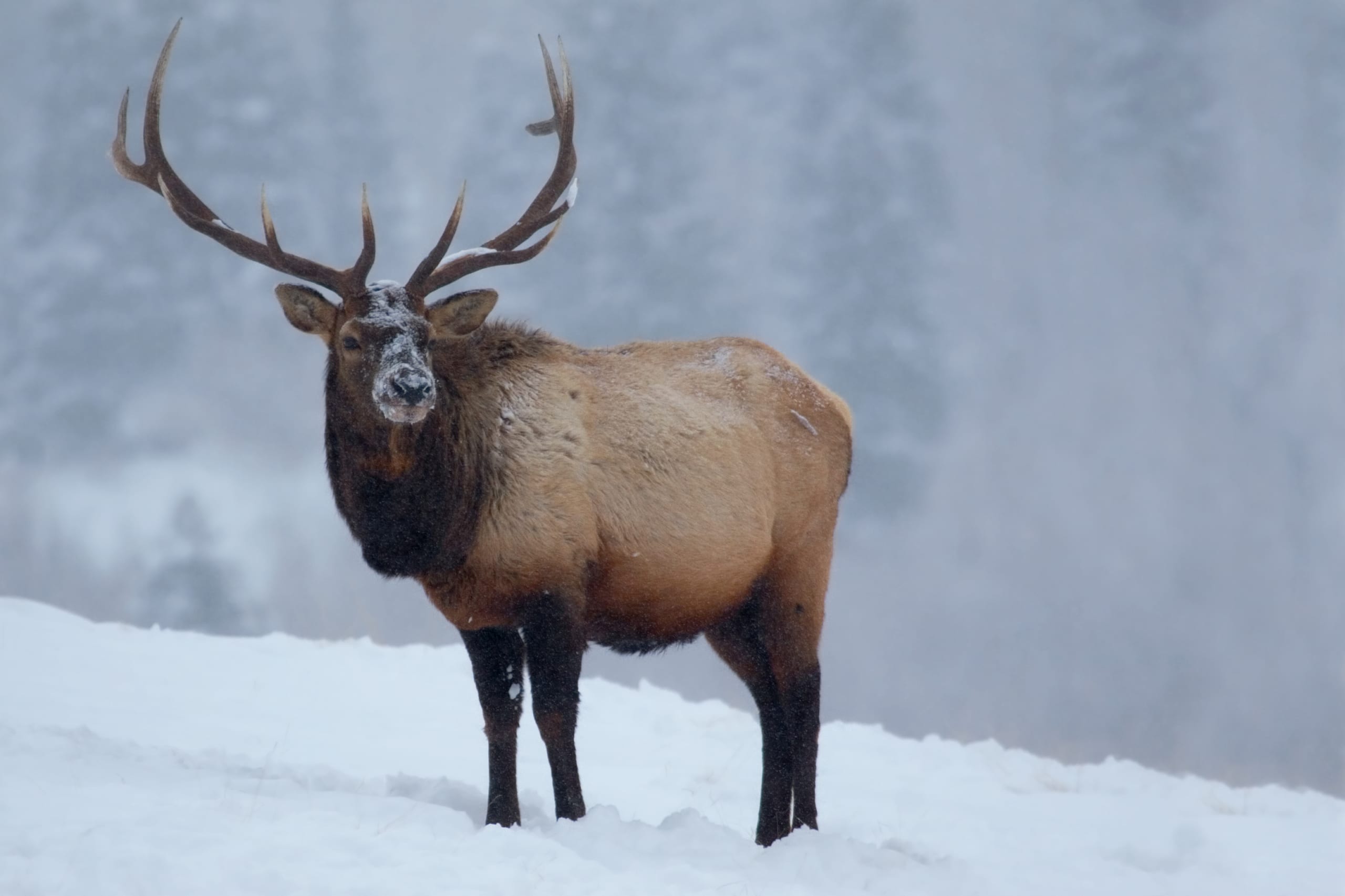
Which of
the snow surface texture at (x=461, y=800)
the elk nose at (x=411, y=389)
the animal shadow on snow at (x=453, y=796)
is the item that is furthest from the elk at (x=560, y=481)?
the snow surface texture at (x=461, y=800)

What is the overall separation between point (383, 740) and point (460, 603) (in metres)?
3.77

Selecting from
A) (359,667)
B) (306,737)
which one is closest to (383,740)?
(306,737)

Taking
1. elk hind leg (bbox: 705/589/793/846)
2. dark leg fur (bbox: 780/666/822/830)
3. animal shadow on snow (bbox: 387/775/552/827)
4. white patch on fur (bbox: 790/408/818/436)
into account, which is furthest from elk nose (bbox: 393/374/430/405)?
dark leg fur (bbox: 780/666/822/830)

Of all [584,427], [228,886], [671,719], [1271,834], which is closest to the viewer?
[228,886]

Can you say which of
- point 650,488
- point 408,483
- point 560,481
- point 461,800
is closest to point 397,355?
point 408,483

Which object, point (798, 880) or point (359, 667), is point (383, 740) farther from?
point (798, 880)

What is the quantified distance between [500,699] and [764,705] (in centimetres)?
166

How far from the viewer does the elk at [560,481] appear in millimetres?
6332

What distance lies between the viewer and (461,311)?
6.82 m

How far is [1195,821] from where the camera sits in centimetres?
941

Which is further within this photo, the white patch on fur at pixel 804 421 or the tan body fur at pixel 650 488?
the white patch on fur at pixel 804 421

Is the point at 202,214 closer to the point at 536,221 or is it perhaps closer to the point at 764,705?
the point at 536,221

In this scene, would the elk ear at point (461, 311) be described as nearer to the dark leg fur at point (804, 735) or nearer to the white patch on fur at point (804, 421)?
the white patch on fur at point (804, 421)

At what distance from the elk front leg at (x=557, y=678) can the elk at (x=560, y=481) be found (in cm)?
1
